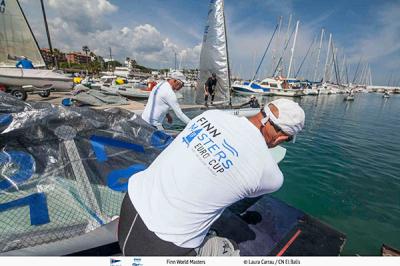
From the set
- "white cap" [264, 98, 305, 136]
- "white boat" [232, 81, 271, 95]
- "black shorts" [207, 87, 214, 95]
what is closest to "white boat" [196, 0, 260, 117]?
"black shorts" [207, 87, 214, 95]

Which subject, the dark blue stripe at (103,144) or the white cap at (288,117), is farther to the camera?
the dark blue stripe at (103,144)

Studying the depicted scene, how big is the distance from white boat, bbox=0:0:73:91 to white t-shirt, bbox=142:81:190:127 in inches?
321

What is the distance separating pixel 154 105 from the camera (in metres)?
4.11

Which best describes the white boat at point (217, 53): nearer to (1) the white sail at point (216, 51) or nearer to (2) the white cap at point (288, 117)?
(1) the white sail at point (216, 51)

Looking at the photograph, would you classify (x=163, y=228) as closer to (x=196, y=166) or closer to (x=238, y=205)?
(x=196, y=166)

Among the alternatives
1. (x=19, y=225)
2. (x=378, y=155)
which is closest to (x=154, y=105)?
(x=19, y=225)

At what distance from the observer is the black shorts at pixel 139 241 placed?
1231mm

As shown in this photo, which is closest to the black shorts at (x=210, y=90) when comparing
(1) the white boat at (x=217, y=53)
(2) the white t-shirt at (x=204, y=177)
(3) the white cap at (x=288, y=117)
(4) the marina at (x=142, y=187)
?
(1) the white boat at (x=217, y=53)

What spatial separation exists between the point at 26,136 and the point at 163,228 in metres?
2.46

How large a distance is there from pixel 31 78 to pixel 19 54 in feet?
13.3

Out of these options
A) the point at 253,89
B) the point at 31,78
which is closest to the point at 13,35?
the point at 31,78

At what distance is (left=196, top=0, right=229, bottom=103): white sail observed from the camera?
33.7 feet

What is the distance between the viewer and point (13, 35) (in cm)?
1100
